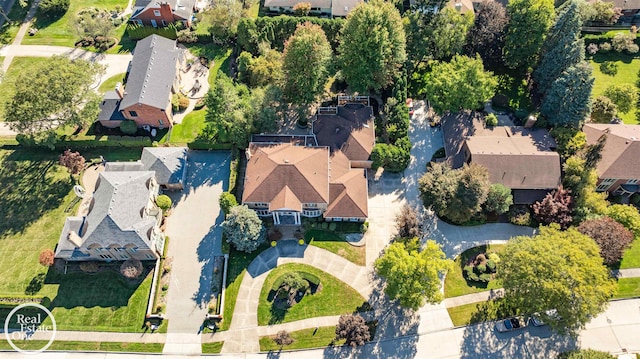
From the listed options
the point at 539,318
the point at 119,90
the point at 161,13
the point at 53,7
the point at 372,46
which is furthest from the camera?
the point at 53,7

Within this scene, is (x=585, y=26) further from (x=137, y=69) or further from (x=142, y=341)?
(x=142, y=341)

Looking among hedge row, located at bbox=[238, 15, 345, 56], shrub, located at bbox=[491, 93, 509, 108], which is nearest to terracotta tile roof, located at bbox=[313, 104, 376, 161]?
hedge row, located at bbox=[238, 15, 345, 56]

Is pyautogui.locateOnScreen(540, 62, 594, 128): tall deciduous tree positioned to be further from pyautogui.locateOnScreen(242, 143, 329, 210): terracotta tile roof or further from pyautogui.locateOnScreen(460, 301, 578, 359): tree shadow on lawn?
pyautogui.locateOnScreen(242, 143, 329, 210): terracotta tile roof

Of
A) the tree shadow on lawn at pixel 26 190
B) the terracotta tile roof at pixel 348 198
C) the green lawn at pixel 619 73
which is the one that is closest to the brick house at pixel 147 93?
the tree shadow on lawn at pixel 26 190

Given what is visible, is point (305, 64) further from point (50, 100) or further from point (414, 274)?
point (50, 100)

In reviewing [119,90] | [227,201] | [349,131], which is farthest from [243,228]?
[119,90]

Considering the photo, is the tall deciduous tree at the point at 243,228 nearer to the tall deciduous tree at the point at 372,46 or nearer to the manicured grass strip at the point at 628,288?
the tall deciduous tree at the point at 372,46

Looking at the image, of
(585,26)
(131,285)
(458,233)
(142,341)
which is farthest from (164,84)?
(585,26)
